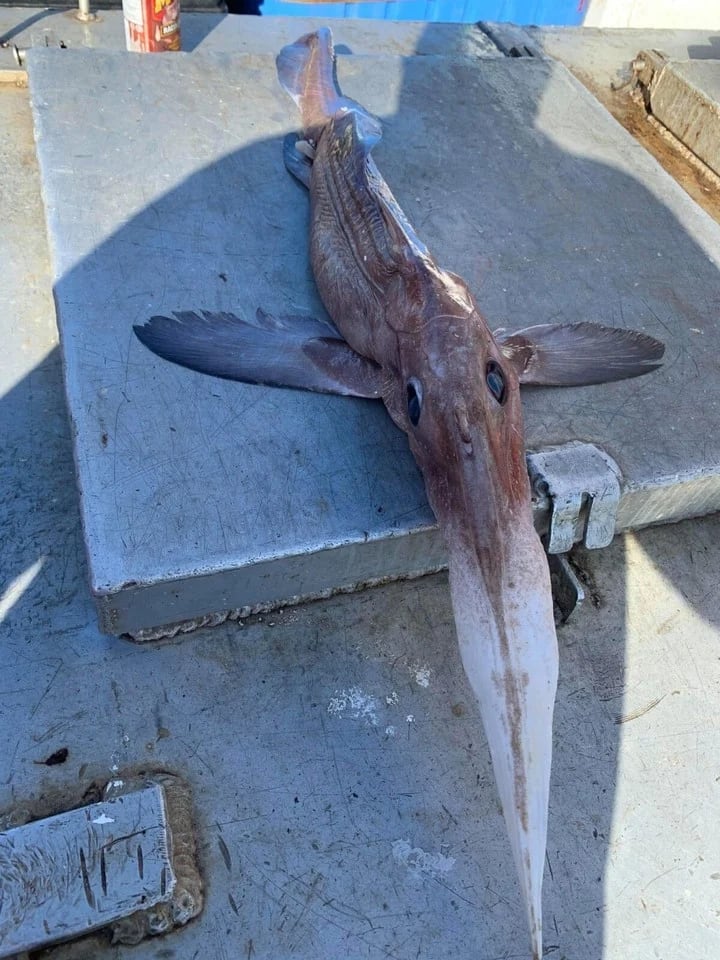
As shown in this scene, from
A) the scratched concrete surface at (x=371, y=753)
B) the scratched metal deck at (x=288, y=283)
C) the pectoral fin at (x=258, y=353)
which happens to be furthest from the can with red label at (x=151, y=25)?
the scratched concrete surface at (x=371, y=753)

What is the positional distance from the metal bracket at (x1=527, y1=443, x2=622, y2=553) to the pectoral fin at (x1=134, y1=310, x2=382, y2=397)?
61 centimetres

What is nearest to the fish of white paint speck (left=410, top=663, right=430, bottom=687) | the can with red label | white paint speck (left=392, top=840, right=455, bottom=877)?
white paint speck (left=392, top=840, right=455, bottom=877)

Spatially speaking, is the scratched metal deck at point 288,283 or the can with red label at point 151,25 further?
the can with red label at point 151,25

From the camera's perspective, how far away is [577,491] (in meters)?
2.35

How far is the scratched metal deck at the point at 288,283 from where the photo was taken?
2244 millimetres

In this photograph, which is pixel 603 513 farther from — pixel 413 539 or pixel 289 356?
pixel 289 356

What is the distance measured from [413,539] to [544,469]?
0.48m

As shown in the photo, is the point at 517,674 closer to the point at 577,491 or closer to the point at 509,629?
the point at 509,629

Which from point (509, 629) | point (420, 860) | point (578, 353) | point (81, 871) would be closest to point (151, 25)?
point (578, 353)

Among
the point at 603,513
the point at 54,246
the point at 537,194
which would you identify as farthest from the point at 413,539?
the point at 537,194

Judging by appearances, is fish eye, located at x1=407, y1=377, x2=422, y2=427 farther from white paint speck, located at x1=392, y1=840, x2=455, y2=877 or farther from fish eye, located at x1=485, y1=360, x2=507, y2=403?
white paint speck, located at x1=392, y1=840, x2=455, y2=877

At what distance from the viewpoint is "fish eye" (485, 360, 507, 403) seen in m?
2.25

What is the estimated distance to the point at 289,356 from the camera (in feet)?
8.70

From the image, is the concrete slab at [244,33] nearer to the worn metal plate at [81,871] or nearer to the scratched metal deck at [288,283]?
the scratched metal deck at [288,283]
